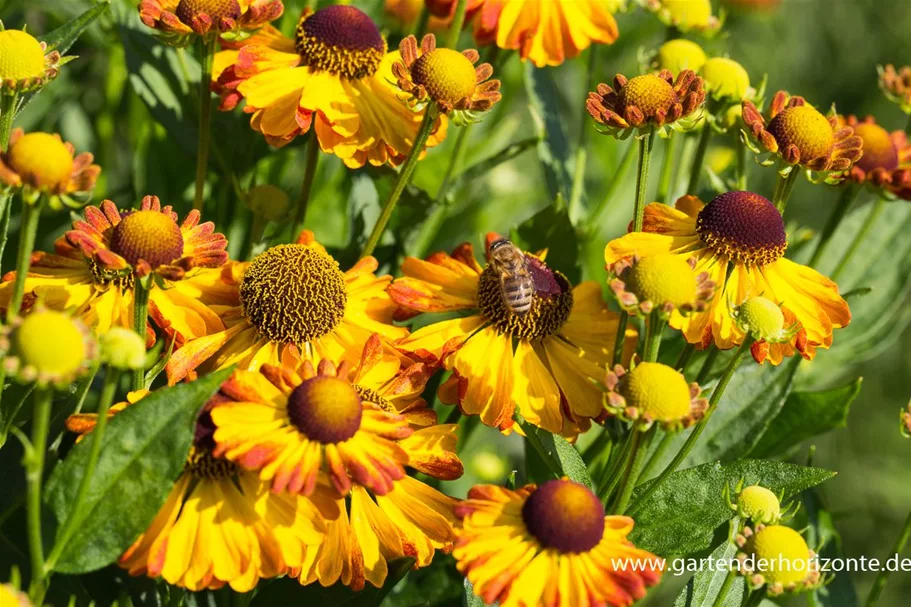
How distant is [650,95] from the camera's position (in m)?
1.01

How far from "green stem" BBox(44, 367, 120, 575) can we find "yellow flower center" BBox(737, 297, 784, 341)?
522mm

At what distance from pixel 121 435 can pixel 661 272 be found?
451 millimetres

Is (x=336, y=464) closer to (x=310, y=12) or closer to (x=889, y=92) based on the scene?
(x=310, y=12)

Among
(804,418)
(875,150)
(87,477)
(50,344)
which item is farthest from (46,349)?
(875,150)

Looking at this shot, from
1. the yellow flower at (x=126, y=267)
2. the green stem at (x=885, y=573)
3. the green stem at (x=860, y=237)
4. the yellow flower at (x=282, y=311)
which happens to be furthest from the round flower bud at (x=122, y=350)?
the green stem at (x=860, y=237)

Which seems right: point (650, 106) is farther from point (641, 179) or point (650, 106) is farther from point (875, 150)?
point (875, 150)

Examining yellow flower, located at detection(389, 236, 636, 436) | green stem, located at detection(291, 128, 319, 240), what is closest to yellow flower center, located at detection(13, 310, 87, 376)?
yellow flower, located at detection(389, 236, 636, 436)

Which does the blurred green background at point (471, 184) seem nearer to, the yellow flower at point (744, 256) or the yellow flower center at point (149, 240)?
the yellow flower at point (744, 256)

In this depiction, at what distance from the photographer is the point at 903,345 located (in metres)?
Result: 3.00

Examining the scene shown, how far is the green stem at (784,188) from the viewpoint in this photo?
3.61 feet

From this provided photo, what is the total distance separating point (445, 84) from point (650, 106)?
0.19 metres

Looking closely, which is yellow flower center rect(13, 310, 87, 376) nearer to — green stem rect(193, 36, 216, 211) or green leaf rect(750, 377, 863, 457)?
green stem rect(193, 36, 216, 211)

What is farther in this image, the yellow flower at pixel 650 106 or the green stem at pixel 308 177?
the green stem at pixel 308 177

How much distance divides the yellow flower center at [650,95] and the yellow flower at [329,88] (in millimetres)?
221
